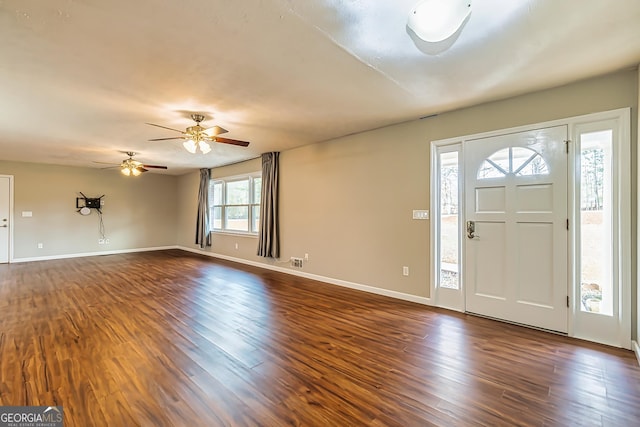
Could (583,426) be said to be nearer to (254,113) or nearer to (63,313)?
(254,113)

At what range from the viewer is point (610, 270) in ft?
8.81

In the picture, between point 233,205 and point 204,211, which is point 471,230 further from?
point 204,211

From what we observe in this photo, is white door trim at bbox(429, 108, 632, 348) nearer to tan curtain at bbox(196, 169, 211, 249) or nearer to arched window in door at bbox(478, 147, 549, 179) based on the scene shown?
arched window in door at bbox(478, 147, 549, 179)

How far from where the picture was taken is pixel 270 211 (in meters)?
5.96

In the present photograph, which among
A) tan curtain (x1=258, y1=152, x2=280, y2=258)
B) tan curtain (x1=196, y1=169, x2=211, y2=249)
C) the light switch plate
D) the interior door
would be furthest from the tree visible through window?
the interior door

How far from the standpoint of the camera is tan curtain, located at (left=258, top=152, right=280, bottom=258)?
5.91 meters

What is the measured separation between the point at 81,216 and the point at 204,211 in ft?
10.8

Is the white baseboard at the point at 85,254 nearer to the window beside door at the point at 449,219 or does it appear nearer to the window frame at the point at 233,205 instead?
the window frame at the point at 233,205

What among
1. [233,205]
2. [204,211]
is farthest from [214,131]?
[204,211]

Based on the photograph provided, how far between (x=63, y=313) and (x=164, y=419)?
2.81 m

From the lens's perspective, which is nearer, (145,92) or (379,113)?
(145,92)

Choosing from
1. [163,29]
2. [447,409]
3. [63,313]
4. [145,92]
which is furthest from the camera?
[63,313]

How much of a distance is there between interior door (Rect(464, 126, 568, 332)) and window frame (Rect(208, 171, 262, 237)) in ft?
14.4

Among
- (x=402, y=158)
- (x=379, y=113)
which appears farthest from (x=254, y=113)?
(x=402, y=158)
